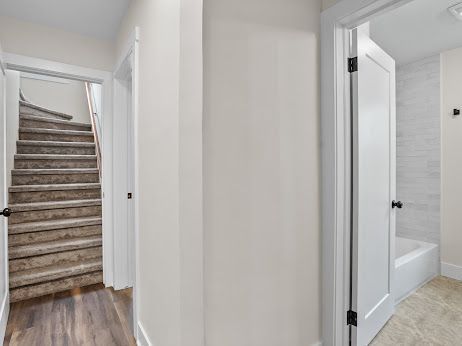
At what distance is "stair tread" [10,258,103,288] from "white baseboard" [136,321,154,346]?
1.27 meters

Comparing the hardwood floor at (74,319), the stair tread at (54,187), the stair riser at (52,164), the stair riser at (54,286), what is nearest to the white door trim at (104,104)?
the stair riser at (54,286)

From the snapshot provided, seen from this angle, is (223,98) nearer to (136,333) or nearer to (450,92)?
(136,333)

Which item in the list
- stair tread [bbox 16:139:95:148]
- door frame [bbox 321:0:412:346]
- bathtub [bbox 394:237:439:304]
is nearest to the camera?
door frame [bbox 321:0:412:346]

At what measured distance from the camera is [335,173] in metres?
1.52

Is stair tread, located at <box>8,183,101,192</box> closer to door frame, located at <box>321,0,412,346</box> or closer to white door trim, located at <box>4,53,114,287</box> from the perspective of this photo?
white door trim, located at <box>4,53,114,287</box>

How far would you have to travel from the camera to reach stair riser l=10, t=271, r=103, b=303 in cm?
234

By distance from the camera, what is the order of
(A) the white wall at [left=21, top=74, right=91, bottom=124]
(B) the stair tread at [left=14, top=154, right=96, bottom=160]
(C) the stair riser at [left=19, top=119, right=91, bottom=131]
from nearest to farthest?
(B) the stair tread at [left=14, top=154, right=96, bottom=160] < (C) the stair riser at [left=19, top=119, right=91, bottom=131] < (A) the white wall at [left=21, top=74, right=91, bottom=124]

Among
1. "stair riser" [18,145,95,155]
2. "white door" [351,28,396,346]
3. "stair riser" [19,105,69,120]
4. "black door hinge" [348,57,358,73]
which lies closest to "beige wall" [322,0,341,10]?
"white door" [351,28,396,346]

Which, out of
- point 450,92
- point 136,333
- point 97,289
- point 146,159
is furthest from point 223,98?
point 450,92

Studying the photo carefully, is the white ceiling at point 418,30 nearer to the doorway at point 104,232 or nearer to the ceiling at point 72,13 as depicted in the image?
the ceiling at point 72,13

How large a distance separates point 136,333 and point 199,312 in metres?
0.97

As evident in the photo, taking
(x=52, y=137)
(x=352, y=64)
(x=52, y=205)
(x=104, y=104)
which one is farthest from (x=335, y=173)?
A: (x=52, y=137)

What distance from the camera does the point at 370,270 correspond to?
1.70 meters

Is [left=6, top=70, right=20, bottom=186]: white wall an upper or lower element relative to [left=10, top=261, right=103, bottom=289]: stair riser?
upper
